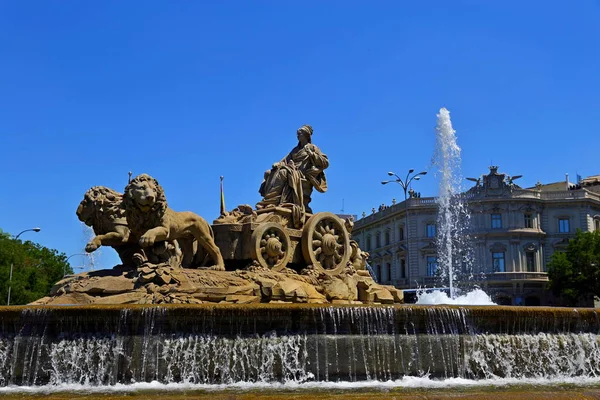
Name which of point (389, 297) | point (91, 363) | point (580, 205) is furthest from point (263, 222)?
point (580, 205)

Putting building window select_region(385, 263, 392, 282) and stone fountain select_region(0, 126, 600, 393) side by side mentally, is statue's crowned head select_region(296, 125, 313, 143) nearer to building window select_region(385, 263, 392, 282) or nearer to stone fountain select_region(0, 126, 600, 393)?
stone fountain select_region(0, 126, 600, 393)

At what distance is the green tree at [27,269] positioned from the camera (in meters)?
51.1

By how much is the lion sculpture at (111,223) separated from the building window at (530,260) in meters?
58.2

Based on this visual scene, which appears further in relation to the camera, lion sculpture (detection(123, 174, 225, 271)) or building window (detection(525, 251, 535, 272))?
building window (detection(525, 251, 535, 272))

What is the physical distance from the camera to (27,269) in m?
54.9

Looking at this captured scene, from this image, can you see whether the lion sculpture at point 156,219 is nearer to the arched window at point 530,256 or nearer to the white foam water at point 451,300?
the white foam water at point 451,300

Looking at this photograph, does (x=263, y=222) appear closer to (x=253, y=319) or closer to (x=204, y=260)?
(x=204, y=260)

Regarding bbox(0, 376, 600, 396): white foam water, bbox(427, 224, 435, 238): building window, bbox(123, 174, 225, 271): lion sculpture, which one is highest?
bbox(427, 224, 435, 238): building window

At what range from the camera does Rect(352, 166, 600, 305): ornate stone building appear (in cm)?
6631

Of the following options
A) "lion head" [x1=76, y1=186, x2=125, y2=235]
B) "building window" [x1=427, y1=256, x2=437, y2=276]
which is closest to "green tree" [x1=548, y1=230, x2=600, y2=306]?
"building window" [x1=427, y1=256, x2=437, y2=276]

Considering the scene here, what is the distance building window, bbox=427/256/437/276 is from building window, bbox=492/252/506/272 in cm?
558

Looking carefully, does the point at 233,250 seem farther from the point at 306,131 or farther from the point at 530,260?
the point at 530,260

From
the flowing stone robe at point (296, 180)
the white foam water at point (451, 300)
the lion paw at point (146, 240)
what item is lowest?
the white foam water at point (451, 300)

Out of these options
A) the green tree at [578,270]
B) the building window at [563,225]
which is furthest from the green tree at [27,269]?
the building window at [563,225]
